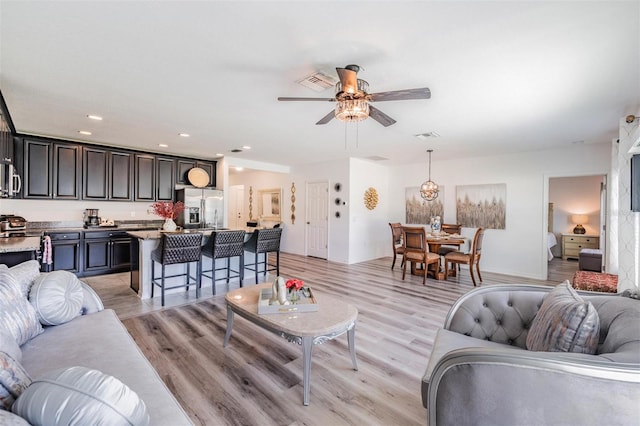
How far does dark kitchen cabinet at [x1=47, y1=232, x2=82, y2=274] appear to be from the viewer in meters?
4.54

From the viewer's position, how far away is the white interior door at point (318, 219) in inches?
280

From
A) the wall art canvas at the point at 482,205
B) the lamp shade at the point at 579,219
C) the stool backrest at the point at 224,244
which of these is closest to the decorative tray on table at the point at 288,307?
the stool backrest at the point at 224,244

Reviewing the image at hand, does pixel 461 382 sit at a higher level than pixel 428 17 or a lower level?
lower

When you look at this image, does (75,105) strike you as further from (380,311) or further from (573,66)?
(573,66)

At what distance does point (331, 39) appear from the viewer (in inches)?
76.6

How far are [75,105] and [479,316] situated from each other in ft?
14.7

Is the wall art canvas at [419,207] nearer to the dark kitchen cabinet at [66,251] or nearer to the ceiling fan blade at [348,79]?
the ceiling fan blade at [348,79]

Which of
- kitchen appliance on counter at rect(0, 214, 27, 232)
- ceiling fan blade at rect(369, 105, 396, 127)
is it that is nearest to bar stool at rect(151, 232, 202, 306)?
kitchen appliance on counter at rect(0, 214, 27, 232)

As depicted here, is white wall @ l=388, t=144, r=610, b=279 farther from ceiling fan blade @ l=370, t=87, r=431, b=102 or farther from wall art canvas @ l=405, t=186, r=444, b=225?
ceiling fan blade @ l=370, t=87, r=431, b=102

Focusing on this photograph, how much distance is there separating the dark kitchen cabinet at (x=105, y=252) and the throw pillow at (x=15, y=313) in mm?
3651

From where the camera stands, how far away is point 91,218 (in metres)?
5.16

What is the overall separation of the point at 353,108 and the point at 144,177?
5.17m

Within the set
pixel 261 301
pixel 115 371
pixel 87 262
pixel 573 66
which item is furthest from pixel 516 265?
pixel 87 262

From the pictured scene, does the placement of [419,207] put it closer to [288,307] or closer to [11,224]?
[288,307]
